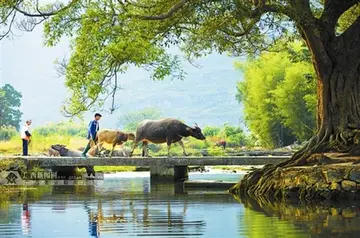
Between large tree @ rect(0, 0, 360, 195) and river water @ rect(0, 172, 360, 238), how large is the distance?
2.83 metres

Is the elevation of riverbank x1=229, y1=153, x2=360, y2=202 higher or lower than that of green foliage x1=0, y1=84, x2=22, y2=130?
lower

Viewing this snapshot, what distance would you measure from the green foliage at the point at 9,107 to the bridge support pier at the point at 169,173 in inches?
2508

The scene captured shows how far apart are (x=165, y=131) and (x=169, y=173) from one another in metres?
2.15

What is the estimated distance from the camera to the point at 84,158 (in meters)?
27.5

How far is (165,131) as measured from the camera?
28938mm

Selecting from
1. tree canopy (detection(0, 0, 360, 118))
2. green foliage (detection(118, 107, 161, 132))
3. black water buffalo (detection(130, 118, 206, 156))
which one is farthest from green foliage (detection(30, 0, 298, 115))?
green foliage (detection(118, 107, 161, 132))

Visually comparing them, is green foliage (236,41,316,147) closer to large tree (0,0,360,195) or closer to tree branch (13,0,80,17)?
large tree (0,0,360,195)

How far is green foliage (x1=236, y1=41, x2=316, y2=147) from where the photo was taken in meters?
57.8

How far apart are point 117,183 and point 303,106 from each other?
3191cm

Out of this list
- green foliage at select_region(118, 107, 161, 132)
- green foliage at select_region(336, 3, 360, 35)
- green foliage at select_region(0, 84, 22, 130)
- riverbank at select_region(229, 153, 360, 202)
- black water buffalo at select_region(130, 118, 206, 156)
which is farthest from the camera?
green foliage at select_region(118, 107, 161, 132)

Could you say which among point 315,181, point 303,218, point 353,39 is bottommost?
point 303,218

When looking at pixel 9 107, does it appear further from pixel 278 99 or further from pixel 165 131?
pixel 165 131

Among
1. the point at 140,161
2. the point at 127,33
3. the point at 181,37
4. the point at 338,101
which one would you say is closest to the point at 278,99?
the point at 140,161

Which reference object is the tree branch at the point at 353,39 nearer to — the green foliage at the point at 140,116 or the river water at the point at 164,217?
the river water at the point at 164,217
